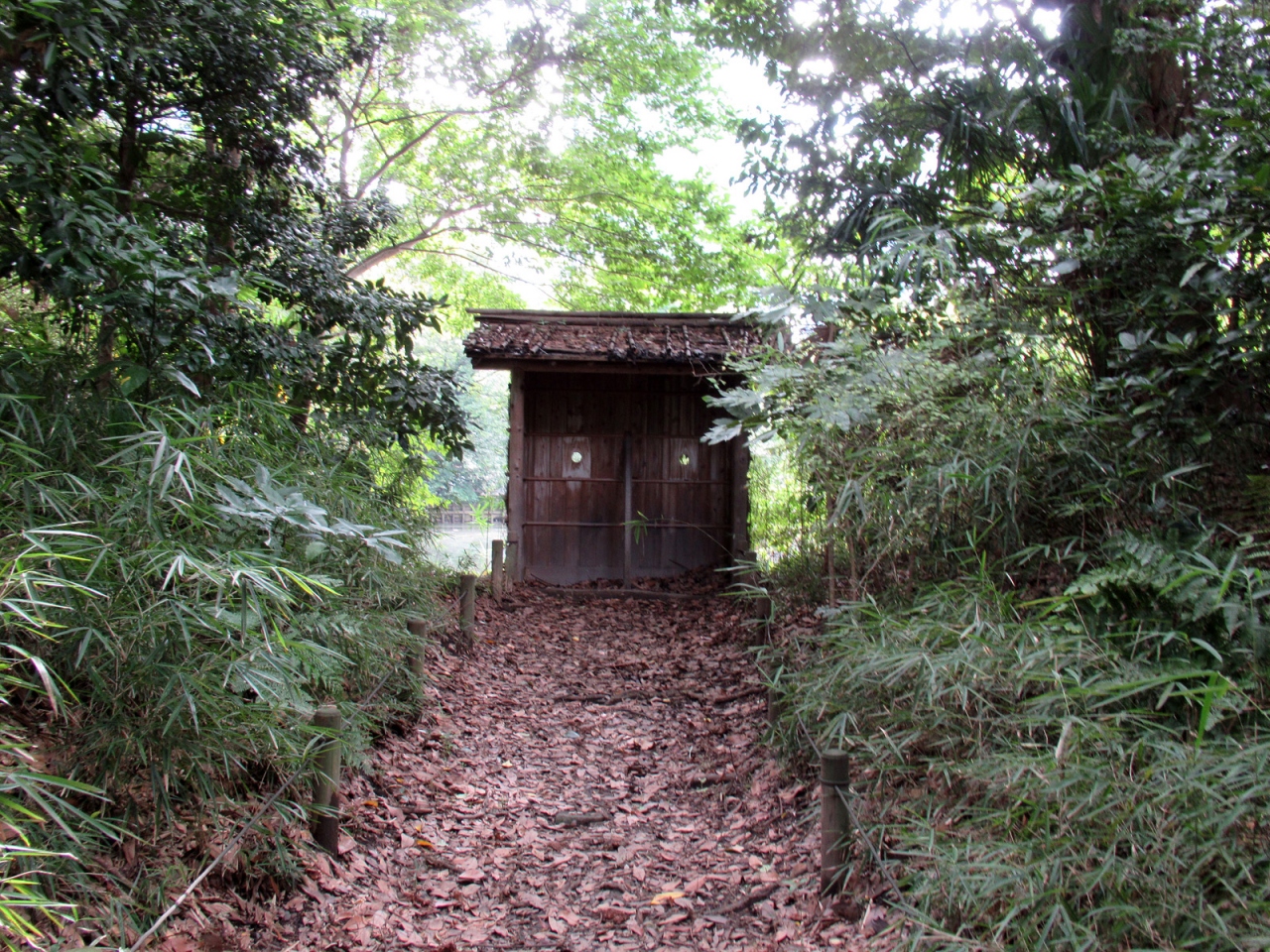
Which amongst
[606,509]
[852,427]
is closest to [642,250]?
[606,509]

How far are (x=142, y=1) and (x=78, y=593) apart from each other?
9.56 feet

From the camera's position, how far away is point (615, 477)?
9.14 m

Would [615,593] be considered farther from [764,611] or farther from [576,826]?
[576,826]

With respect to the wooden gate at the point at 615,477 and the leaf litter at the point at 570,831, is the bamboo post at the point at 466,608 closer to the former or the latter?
the leaf litter at the point at 570,831

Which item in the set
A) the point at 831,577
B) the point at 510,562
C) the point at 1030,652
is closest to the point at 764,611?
the point at 831,577

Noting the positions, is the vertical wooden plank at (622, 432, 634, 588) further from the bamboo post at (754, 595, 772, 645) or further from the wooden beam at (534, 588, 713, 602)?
the bamboo post at (754, 595, 772, 645)

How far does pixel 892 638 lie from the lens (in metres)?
3.23

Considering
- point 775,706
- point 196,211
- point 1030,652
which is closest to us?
point 1030,652

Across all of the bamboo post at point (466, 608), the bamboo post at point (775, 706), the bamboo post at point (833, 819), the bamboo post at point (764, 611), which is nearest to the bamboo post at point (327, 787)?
the bamboo post at point (833, 819)

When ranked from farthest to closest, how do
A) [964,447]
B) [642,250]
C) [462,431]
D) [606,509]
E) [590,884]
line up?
[642,250]
[606,509]
[462,431]
[964,447]
[590,884]

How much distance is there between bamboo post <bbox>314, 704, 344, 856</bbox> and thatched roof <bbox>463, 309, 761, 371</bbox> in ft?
17.6

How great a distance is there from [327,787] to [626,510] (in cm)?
588

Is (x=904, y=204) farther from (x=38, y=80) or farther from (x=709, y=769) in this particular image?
(x=38, y=80)

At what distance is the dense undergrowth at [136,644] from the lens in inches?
85.7
